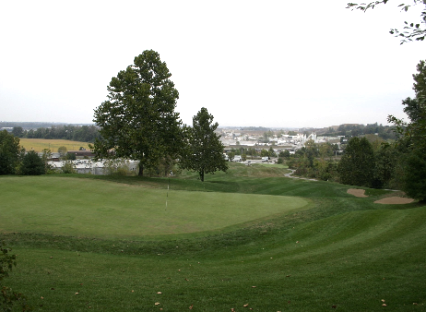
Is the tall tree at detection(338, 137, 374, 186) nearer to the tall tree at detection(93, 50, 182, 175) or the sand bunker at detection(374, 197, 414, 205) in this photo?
the sand bunker at detection(374, 197, 414, 205)

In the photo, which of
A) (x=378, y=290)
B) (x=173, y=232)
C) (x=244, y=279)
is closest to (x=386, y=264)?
(x=378, y=290)

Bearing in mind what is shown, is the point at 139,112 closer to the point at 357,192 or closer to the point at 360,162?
the point at 357,192

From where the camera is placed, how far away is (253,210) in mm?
16500

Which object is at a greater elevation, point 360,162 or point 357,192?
point 360,162

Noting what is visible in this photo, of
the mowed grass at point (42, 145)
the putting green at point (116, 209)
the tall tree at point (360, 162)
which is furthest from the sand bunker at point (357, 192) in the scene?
the mowed grass at point (42, 145)

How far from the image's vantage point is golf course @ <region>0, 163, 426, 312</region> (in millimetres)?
6277

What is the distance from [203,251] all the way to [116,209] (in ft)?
20.5

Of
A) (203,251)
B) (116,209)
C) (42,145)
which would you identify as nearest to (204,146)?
(116,209)

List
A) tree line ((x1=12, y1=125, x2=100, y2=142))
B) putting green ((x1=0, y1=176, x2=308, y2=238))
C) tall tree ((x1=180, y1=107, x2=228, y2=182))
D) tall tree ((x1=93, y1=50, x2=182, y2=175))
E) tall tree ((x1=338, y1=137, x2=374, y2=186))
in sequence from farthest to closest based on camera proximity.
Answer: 1. tree line ((x1=12, y1=125, x2=100, y2=142))
2. tall tree ((x1=338, y1=137, x2=374, y2=186))
3. tall tree ((x1=180, y1=107, x2=228, y2=182))
4. tall tree ((x1=93, y1=50, x2=182, y2=175))
5. putting green ((x1=0, y1=176, x2=308, y2=238))

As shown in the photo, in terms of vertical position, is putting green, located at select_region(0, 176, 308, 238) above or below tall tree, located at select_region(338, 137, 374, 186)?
below

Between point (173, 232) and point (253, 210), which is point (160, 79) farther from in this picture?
point (173, 232)

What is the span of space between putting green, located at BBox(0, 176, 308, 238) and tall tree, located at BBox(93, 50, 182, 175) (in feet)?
20.2

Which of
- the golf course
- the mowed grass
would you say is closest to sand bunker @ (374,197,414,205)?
the golf course

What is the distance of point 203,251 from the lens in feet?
36.8
